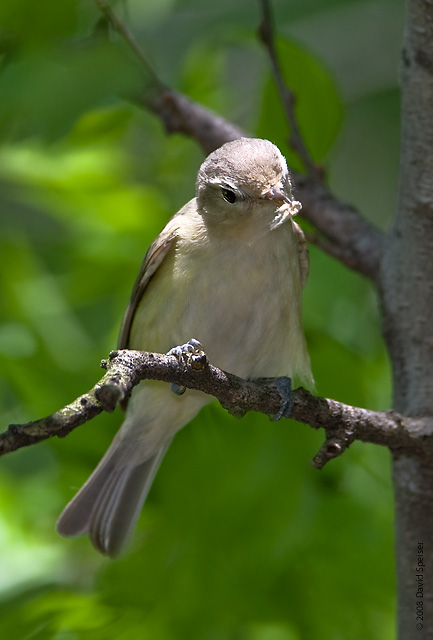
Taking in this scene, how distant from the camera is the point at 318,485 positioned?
286cm

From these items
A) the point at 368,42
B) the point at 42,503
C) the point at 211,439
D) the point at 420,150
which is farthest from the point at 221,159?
the point at 368,42

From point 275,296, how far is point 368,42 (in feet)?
10.2

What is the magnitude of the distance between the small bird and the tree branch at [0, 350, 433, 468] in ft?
0.86

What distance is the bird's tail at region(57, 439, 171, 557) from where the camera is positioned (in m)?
2.90

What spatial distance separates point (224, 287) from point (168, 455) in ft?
2.55

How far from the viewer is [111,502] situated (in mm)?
3223

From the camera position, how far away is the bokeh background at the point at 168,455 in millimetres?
2465

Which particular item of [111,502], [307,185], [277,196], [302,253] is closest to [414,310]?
[302,253]

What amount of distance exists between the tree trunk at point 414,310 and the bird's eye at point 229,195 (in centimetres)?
71

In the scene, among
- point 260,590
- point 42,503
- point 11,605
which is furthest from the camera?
point 42,503

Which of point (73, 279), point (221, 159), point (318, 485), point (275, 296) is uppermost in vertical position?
point (221, 159)

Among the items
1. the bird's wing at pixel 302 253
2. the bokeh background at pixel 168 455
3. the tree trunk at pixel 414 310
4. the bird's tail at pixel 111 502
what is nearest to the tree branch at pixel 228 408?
the tree trunk at pixel 414 310

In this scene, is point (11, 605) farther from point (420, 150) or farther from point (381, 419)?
point (420, 150)

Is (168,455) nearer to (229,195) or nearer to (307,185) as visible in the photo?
(229,195)
